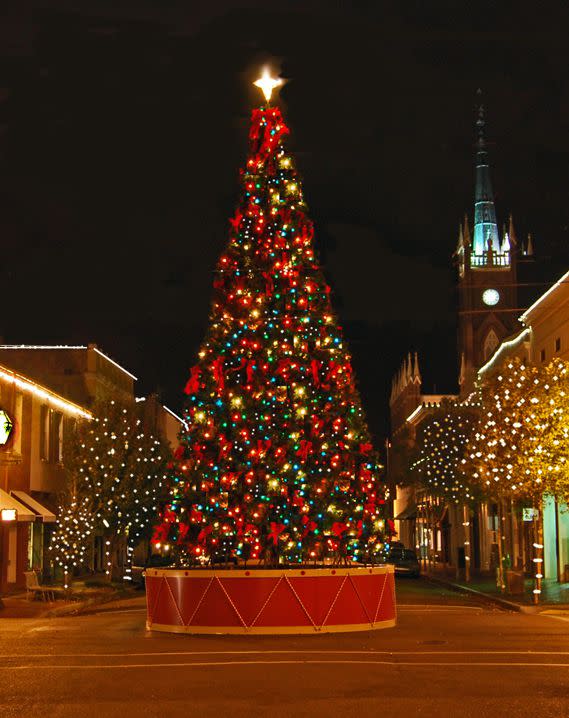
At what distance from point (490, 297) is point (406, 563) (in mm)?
86335

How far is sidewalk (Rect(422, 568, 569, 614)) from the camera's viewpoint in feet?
96.7

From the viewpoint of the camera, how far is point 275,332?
A: 73.2 feet

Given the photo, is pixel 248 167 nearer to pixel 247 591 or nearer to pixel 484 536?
pixel 247 591

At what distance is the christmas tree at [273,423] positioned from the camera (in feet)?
70.8

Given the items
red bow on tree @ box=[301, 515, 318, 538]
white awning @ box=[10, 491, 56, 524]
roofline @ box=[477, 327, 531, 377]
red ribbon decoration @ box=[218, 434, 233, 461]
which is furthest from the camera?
roofline @ box=[477, 327, 531, 377]

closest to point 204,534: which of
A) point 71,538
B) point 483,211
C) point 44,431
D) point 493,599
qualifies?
point 493,599

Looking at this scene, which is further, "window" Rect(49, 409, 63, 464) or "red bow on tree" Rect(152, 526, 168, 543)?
"window" Rect(49, 409, 63, 464)

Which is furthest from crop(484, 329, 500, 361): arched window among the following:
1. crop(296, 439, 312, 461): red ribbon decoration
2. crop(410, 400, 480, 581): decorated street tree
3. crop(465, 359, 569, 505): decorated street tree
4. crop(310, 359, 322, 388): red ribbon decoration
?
crop(296, 439, 312, 461): red ribbon decoration

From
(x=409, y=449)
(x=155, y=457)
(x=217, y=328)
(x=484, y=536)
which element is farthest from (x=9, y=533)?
(x=409, y=449)

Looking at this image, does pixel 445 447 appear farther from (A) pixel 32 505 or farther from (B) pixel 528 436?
(A) pixel 32 505

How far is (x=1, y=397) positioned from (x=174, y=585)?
55.9 ft

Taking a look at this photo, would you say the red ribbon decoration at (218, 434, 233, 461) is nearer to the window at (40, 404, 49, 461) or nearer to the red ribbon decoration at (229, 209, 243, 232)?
the red ribbon decoration at (229, 209, 243, 232)

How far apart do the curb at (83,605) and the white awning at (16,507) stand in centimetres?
332

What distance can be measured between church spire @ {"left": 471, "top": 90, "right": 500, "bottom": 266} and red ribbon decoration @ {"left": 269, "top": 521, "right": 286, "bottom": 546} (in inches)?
4704
